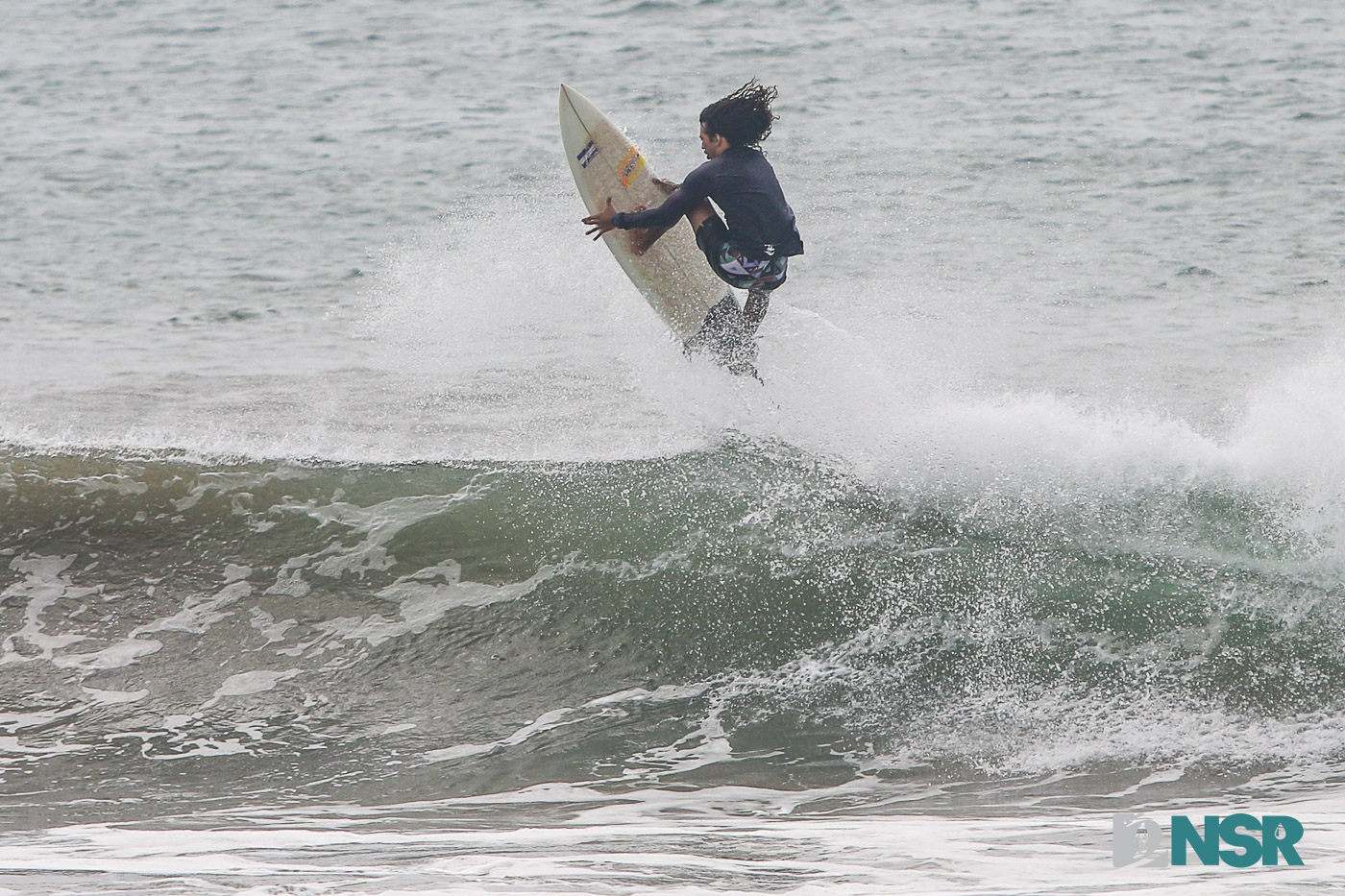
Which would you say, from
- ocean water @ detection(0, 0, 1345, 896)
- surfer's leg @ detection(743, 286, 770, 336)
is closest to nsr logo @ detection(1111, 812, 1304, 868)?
ocean water @ detection(0, 0, 1345, 896)

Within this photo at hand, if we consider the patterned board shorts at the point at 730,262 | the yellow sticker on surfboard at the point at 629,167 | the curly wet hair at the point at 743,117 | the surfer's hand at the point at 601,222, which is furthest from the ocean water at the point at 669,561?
the curly wet hair at the point at 743,117

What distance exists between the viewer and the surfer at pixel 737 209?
23.3ft

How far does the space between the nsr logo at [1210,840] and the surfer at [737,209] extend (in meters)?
3.42

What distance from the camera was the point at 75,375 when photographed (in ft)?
37.5

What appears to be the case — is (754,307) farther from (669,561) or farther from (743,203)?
(669,561)

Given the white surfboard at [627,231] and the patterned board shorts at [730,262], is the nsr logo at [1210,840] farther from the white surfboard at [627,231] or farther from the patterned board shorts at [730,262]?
the white surfboard at [627,231]

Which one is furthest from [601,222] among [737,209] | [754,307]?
[754,307]

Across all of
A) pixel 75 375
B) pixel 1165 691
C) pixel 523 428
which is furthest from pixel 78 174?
pixel 1165 691

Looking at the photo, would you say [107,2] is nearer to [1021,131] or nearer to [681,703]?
[1021,131]

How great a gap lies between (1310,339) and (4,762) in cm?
1066

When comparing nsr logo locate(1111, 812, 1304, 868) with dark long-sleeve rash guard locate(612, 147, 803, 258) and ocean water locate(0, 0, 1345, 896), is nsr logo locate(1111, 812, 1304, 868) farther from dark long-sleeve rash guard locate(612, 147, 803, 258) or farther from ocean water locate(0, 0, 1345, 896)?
dark long-sleeve rash guard locate(612, 147, 803, 258)

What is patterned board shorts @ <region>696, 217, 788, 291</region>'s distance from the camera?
7395 millimetres

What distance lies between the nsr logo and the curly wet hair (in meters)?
3.96

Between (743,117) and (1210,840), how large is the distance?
4.26m
